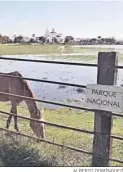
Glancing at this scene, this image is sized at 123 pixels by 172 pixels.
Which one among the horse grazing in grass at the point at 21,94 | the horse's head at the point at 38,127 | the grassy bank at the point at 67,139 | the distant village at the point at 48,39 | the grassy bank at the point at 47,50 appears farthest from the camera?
the grassy bank at the point at 47,50

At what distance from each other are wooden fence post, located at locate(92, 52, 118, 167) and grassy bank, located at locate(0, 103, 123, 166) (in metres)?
0.17

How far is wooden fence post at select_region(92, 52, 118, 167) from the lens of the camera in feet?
11.0

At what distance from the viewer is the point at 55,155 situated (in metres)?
3.67

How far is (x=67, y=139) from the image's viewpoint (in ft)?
15.9

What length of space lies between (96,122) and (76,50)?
74.0ft

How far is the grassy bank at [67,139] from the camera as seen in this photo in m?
3.64

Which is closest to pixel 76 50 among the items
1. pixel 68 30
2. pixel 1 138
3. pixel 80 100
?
pixel 68 30

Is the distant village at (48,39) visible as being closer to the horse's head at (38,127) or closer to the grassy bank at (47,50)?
the grassy bank at (47,50)

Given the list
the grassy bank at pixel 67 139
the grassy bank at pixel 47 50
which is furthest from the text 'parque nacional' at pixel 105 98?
the grassy bank at pixel 47 50

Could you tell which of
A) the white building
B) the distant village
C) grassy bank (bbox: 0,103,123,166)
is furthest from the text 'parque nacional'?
the white building

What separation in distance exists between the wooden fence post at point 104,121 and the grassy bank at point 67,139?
0.17 meters

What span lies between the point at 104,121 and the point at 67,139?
4.88 feet

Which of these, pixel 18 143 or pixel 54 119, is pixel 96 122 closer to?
pixel 18 143

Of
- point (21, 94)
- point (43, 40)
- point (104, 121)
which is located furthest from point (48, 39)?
point (104, 121)
